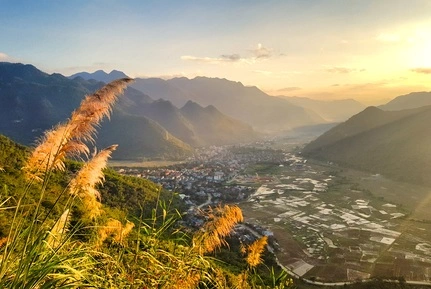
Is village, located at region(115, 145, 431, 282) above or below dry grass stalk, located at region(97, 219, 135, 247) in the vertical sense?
below

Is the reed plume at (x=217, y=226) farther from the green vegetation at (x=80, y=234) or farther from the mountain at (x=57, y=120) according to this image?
the mountain at (x=57, y=120)

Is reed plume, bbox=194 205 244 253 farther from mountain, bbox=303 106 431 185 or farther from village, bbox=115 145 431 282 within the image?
mountain, bbox=303 106 431 185

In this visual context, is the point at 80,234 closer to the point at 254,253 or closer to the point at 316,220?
the point at 254,253

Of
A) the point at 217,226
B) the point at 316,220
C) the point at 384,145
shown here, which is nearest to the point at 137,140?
the point at 384,145

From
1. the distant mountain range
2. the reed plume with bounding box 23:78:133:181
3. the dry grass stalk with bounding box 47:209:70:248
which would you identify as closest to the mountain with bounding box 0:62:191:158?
the distant mountain range

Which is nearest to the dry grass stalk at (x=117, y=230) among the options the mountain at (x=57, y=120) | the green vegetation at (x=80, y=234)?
the green vegetation at (x=80, y=234)

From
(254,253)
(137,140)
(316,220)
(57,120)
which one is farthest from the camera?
(57,120)
